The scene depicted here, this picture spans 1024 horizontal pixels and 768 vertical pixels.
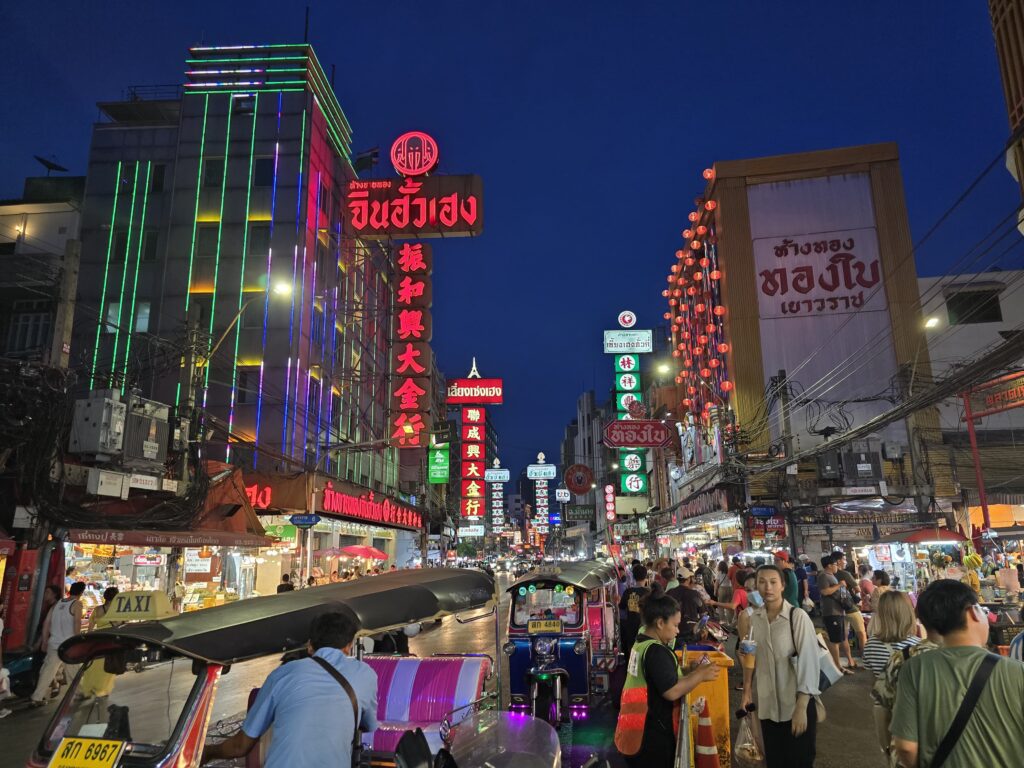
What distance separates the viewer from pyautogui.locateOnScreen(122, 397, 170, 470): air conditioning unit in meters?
16.2

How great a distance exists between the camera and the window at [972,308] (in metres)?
35.5

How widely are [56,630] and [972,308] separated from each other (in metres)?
40.7

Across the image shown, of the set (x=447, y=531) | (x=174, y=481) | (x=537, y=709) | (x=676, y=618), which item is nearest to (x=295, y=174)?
(x=174, y=481)

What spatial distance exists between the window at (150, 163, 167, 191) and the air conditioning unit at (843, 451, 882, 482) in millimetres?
32910

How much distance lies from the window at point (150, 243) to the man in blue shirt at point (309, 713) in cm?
3126

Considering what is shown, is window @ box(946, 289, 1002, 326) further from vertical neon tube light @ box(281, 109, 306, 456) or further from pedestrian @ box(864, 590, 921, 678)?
pedestrian @ box(864, 590, 921, 678)

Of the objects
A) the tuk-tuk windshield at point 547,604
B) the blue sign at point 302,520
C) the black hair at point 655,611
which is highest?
the blue sign at point 302,520

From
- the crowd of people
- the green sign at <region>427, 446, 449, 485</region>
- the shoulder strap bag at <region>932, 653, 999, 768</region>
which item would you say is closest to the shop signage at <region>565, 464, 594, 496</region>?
the green sign at <region>427, 446, 449, 485</region>

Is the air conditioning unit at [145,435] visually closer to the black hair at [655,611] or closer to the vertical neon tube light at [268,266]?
the vertical neon tube light at [268,266]

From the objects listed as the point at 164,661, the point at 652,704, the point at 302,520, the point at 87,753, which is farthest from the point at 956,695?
the point at 302,520

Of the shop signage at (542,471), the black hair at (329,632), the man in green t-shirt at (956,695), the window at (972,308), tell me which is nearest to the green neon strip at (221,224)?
the black hair at (329,632)

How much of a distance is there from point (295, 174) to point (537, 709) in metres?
28.0

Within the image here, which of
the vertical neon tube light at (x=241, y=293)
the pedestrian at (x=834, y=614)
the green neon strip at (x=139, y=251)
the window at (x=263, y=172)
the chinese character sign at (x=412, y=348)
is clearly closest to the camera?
the pedestrian at (x=834, y=614)

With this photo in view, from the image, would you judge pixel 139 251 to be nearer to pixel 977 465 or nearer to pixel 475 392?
pixel 475 392
